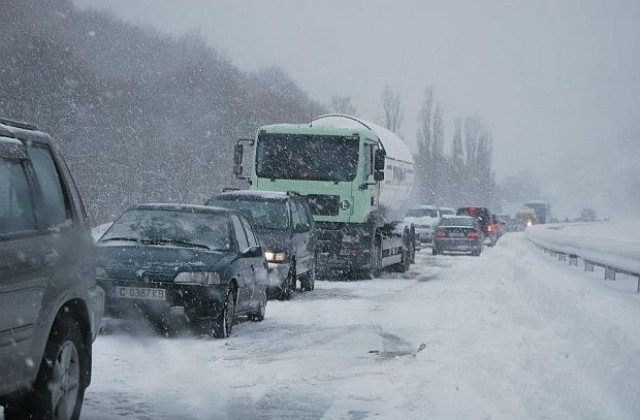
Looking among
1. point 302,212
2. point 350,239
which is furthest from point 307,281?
point 350,239

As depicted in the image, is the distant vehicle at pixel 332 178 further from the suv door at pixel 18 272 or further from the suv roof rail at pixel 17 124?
the suv door at pixel 18 272

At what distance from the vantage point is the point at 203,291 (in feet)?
36.9

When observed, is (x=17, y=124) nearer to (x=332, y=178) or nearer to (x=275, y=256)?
(x=275, y=256)

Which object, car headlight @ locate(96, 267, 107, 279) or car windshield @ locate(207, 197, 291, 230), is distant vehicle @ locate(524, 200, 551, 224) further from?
car headlight @ locate(96, 267, 107, 279)

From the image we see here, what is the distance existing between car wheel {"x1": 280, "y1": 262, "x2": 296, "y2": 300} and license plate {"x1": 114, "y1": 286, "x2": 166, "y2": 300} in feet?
20.0

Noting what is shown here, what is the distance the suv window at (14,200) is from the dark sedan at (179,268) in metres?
5.68

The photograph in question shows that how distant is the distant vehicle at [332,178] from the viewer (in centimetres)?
2295

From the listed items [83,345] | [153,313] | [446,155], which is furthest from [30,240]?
[446,155]

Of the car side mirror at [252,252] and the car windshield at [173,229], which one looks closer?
the car windshield at [173,229]

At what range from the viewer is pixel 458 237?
126 feet

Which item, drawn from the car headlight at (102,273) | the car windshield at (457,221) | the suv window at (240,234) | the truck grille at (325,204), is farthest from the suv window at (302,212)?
the car windshield at (457,221)

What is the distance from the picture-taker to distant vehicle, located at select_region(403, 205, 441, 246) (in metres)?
45.2

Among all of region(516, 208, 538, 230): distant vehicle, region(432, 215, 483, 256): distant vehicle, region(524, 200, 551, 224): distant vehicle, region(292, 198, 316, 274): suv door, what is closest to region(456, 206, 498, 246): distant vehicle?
region(432, 215, 483, 256): distant vehicle

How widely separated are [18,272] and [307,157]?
1838cm
